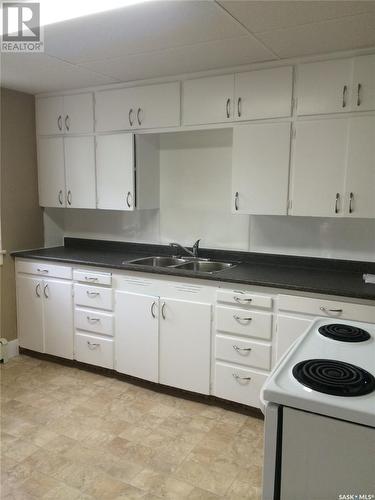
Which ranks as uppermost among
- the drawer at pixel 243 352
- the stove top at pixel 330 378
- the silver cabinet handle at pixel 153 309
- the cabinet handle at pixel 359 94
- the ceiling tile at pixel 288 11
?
the ceiling tile at pixel 288 11

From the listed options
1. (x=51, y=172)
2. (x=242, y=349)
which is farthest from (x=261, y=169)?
(x=51, y=172)

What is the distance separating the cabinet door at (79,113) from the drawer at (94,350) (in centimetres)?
175

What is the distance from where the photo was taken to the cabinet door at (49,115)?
355 cm

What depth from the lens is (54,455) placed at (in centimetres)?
227

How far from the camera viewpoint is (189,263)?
3264mm

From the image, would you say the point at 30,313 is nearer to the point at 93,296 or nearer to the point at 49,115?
the point at 93,296

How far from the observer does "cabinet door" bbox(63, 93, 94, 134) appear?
3.38m

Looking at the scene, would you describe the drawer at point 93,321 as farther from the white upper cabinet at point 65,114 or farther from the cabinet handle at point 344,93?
the cabinet handle at point 344,93

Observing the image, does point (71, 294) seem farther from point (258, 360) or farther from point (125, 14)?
point (125, 14)

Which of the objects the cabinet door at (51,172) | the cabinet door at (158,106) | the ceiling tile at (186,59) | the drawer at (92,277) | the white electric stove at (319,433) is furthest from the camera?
the cabinet door at (51,172)

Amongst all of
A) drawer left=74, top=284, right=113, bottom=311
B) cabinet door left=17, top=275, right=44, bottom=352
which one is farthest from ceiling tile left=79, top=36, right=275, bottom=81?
cabinet door left=17, top=275, right=44, bottom=352

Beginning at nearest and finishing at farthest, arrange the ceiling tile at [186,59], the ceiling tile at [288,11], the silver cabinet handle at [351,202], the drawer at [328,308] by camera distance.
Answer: the ceiling tile at [288,11], the drawer at [328,308], the ceiling tile at [186,59], the silver cabinet handle at [351,202]

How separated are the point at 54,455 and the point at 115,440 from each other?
351 mm

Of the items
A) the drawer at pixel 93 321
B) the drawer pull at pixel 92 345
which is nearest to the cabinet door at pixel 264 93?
the drawer at pixel 93 321
